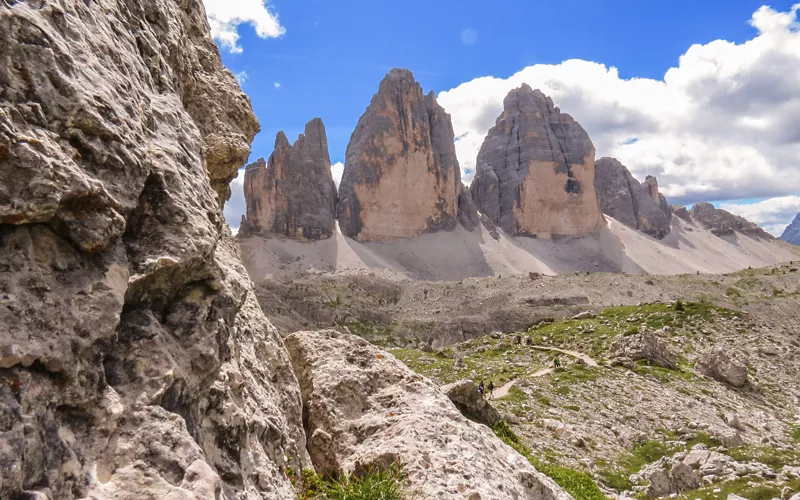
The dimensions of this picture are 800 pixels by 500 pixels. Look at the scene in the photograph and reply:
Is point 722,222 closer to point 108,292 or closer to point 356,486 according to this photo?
point 356,486

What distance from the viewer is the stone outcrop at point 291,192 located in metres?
133

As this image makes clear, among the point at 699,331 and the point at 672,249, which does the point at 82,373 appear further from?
the point at 672,249

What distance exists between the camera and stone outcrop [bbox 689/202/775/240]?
612 feet

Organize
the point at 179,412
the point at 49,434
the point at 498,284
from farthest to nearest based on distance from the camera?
the point at 498,284, the point at 179,412, the point at 49,434

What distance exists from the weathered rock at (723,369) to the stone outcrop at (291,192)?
11135 cm

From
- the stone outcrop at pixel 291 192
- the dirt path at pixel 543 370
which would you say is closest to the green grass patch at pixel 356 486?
the dirt path at pixel 543 370

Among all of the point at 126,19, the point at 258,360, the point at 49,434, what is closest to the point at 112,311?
the point at 49,434

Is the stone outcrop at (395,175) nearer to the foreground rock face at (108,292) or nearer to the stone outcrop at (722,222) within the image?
the stone outcrop at (722,222)

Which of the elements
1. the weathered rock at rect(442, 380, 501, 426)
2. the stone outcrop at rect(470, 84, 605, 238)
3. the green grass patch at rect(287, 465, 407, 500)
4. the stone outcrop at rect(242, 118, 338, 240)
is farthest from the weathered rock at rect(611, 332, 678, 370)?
the stone outcrop at rect(470, 84, 605, 238)

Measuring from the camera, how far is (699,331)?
38.2 m

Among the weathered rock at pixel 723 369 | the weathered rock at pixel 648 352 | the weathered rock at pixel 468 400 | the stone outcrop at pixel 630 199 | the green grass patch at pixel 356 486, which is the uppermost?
the stone outcrop at pixel 630 199

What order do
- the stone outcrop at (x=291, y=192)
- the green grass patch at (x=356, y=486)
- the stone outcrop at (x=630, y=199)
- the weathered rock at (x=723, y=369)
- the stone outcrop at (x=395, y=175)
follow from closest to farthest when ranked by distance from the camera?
the green grass patch at (x=356, y=486) → the weathered rock at (x=723, y=369) → the stone outcrop at (x=291, y=192) → the stone outcrop at (x=395, y=175) → the stone outcrop at (x=630, y=199)

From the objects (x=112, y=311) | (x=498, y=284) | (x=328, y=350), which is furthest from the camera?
(x=498, y=284)

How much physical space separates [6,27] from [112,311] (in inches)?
95.0
